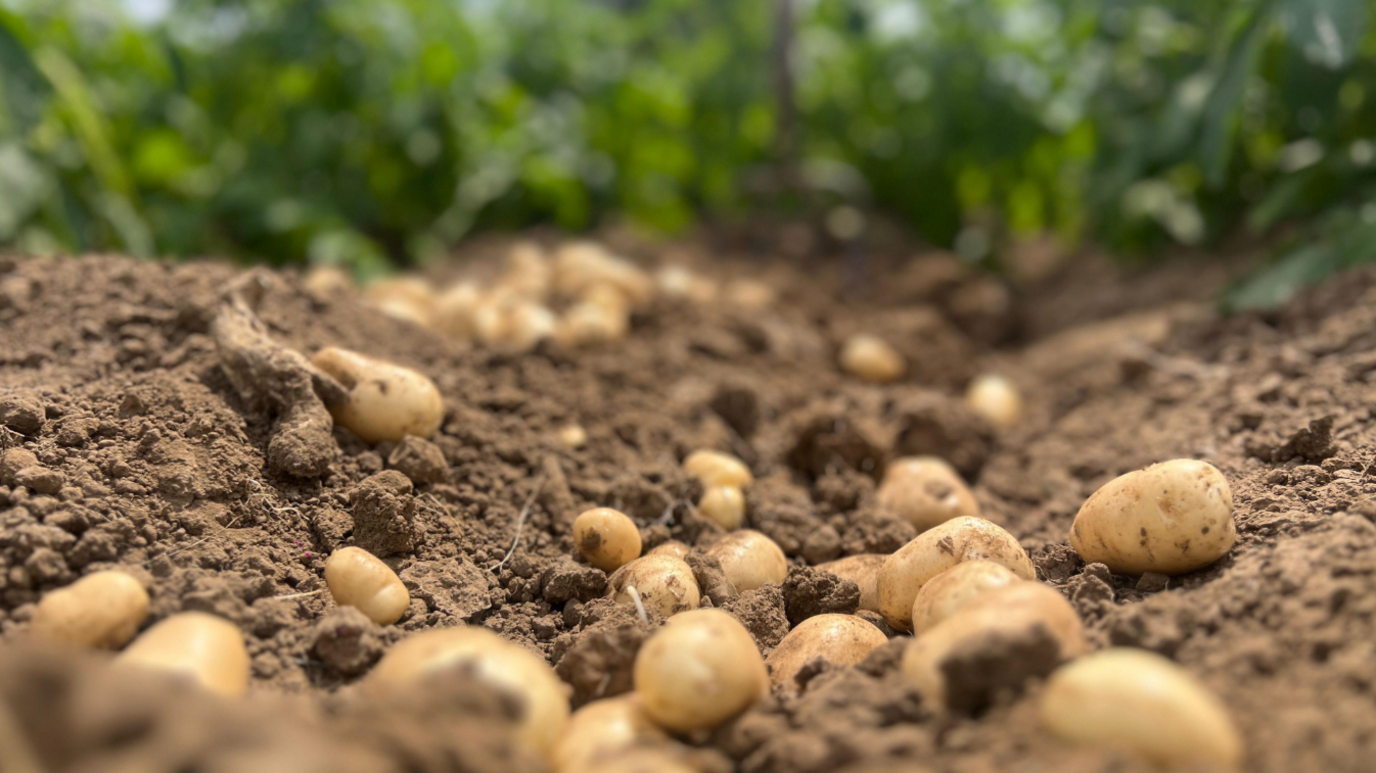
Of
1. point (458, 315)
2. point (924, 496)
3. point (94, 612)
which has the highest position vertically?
point (458, 315)

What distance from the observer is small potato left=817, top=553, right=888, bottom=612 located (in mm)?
2084

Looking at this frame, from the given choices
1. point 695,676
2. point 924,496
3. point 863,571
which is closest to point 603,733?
point 695,676

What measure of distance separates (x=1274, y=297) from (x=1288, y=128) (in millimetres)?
1191

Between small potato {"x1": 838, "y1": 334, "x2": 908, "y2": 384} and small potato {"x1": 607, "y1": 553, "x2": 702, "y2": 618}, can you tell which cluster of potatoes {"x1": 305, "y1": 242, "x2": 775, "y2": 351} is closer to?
small potato {"x1": 838, "y1": 334, "x2": 908, "y2": 384}

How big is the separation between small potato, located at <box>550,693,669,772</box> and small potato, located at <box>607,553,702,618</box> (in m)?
0.38

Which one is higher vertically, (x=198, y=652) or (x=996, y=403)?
(x=996, y=403)

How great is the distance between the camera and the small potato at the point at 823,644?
1766 millimetres

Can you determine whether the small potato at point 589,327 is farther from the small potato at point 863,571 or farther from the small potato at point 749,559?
the small potato at point 863,571

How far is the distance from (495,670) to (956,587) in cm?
83

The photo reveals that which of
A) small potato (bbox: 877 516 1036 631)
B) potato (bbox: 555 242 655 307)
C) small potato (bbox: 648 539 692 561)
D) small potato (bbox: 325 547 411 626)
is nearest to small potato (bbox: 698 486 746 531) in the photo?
small potato (bbox: 648 539 692 561)

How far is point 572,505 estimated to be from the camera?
240cm

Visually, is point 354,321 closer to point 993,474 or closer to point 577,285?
point 577,285

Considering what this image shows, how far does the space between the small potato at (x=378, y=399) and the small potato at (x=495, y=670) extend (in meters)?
0.93

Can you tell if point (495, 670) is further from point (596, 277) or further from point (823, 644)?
point (596, 277)
